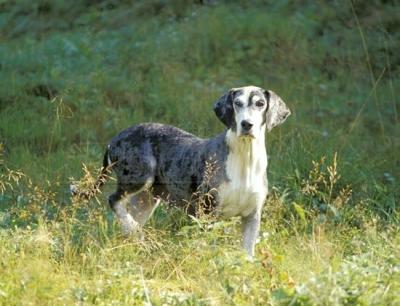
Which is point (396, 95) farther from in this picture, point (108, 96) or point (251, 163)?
point (251, 163)

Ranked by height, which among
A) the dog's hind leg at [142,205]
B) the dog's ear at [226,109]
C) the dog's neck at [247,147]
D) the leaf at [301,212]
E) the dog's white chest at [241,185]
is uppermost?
the dog's ear at [226,109]

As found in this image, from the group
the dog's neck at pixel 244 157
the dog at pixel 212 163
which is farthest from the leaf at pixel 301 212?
the dog's neck at pixel 244 157

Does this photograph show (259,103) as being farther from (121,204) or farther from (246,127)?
(121,204)

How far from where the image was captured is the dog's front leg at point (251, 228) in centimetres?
707

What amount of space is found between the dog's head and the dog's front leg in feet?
1.95

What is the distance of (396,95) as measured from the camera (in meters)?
11.2

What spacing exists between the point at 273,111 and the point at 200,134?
2.63 metres

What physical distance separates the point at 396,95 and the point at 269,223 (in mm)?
4243

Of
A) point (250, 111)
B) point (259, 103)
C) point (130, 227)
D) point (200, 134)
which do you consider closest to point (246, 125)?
point (250, 111)

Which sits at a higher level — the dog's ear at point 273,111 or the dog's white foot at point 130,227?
the dog's ear at point 273,111

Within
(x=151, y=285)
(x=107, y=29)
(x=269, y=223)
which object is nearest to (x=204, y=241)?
(x=151, y=285)

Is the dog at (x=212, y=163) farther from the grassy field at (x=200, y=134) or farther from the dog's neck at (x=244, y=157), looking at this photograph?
the grassy field at (x=200, y=134)

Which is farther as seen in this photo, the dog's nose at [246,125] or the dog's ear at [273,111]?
the dog's ear at [273,111]

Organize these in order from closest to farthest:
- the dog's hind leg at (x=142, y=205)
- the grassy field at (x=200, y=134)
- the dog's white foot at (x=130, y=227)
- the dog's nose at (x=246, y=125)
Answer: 1. the grassy field at (x=200, y=134)
2. the dog's nose at (x=246, y=125)
3. the dog's white foot at (x=130, y=227)
4. the dog's hind leg at (x=142, y=205)
